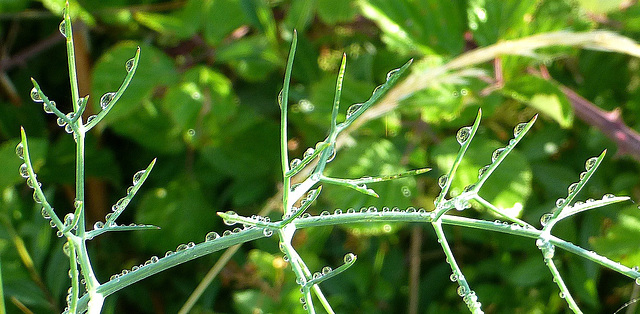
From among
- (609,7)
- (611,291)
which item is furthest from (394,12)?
(611,291)

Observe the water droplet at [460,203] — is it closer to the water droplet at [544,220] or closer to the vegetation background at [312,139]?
the water droplet at [544,220]

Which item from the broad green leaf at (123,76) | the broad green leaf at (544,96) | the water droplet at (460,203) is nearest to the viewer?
the water droplet at (460,203)

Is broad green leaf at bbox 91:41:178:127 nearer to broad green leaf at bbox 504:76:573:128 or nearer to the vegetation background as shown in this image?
the vegetation background

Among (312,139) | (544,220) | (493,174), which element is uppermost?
(312,139)

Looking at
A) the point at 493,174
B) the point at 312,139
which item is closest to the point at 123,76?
the point at 312,139

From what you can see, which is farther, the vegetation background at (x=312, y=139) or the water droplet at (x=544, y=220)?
the vegetation background at (x=312, y=139)

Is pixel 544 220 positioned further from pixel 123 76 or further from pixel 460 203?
pixel 123 76

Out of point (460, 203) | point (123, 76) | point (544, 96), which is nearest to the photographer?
point (460, 203)

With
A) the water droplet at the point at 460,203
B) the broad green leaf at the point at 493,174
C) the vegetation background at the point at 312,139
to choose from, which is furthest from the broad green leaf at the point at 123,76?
the water droplet at the point at 460,203
